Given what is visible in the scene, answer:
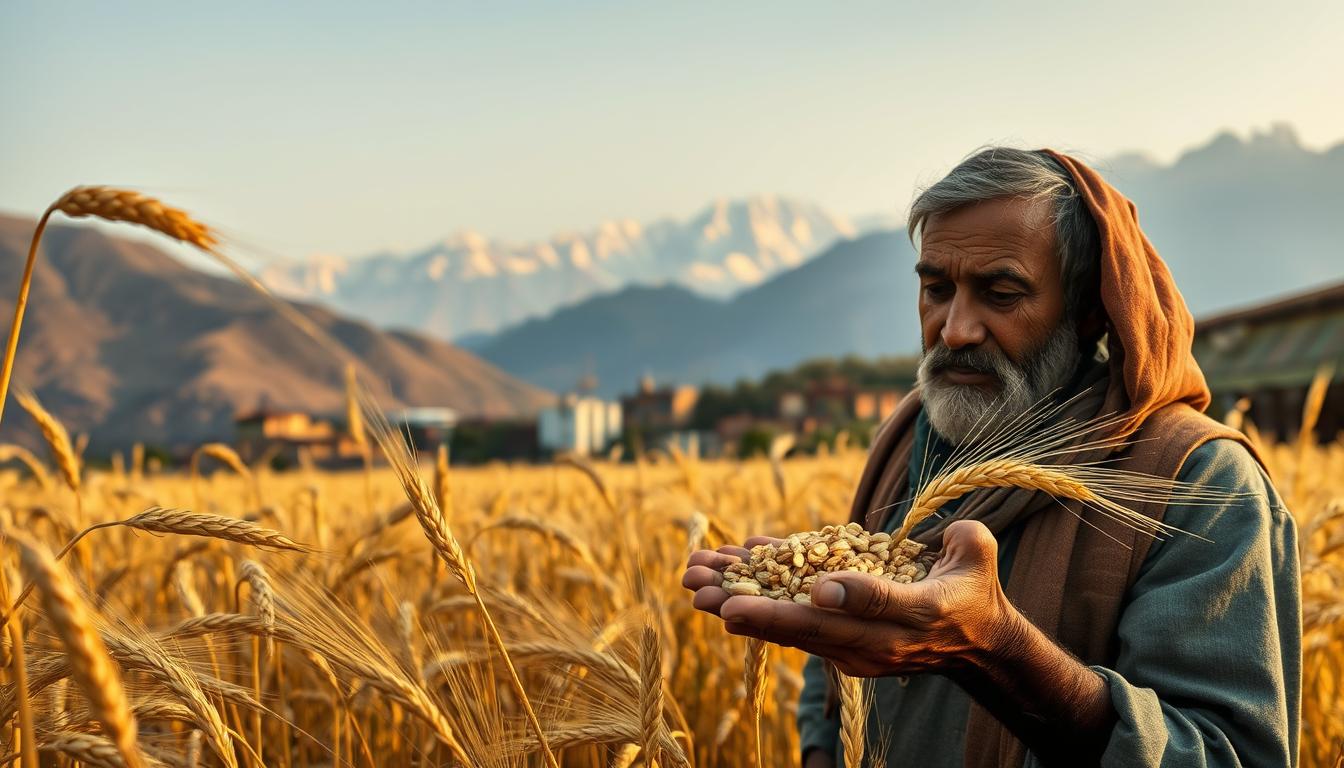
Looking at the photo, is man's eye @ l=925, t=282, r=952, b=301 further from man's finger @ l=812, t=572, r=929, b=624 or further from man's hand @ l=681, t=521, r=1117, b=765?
man's finger @ l=812, t=572, r=929, b=624

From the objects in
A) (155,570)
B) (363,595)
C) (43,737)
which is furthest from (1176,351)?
(155,570)

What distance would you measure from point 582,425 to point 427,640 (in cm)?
11028

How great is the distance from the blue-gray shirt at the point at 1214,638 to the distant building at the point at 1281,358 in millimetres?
26340

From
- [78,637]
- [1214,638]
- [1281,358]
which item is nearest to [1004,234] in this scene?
[1214,638]

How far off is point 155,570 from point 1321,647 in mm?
4878

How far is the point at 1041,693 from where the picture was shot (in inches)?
71.0

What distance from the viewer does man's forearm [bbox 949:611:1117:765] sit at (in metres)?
1.75

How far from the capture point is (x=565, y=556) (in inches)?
199

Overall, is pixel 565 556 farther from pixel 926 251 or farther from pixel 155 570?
pixel 926 251

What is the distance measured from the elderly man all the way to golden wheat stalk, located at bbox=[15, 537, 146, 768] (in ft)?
2.90

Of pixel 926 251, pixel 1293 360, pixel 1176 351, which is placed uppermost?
pixel 926 251

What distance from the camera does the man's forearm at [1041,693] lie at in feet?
5.74

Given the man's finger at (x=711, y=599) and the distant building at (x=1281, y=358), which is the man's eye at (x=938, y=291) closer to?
the man's finger at (x=711, y=599)

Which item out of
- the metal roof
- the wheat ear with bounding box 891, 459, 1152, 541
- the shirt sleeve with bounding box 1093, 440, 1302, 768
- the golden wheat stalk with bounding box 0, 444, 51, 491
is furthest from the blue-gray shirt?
the metal roof
